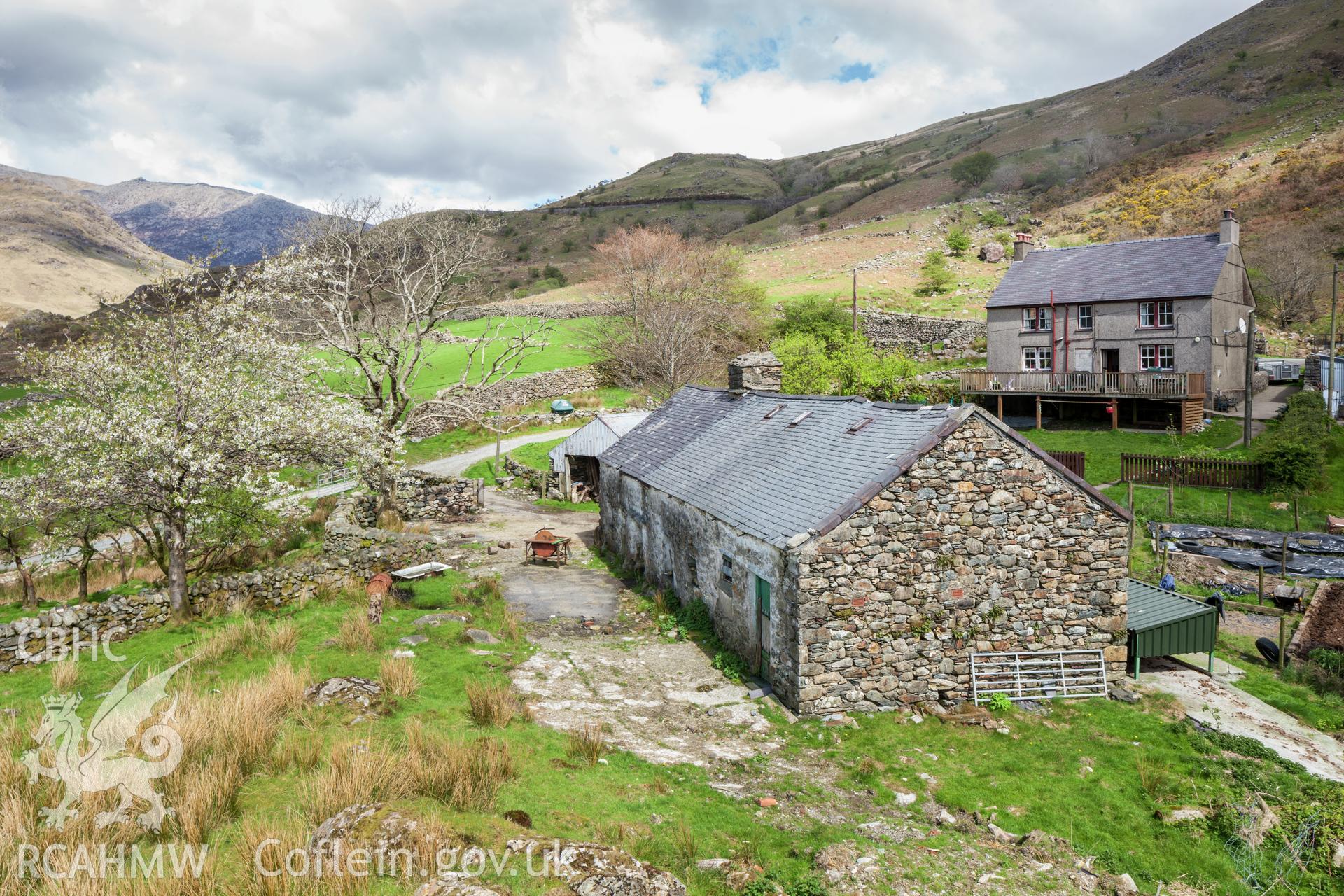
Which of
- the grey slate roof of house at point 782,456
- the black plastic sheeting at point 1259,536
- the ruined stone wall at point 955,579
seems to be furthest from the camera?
the black plastic sheeting at point 1259,536

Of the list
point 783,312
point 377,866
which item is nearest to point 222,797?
point 377,866

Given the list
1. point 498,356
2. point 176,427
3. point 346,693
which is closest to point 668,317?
point 498,356

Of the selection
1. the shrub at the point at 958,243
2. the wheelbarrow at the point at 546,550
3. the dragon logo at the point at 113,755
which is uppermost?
the shrub at the point at 958,243

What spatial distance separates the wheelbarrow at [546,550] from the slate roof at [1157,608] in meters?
14.4

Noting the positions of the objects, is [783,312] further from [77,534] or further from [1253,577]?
[77,534]

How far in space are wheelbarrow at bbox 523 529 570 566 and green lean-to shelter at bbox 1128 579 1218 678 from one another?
1445 cm

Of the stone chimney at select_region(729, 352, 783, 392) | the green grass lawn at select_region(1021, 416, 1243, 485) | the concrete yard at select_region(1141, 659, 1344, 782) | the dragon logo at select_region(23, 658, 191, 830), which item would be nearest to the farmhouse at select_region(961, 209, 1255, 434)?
the green grass lawn at select_region(1021, 416, 1243, 485)

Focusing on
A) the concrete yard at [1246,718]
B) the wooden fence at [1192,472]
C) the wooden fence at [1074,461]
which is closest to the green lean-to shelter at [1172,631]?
the concrete yard at [1246,718]

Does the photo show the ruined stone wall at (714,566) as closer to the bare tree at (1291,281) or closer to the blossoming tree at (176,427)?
the blossoming tree at (176,427)

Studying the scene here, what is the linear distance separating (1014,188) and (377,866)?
111 metres

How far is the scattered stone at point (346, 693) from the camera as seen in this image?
1028 cm

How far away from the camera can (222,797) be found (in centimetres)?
695

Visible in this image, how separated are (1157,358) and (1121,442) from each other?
730 centimetres

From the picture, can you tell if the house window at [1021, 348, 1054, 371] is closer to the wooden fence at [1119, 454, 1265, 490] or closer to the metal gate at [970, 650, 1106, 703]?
the wooden fence at [1119, 454, 1265, 490]
